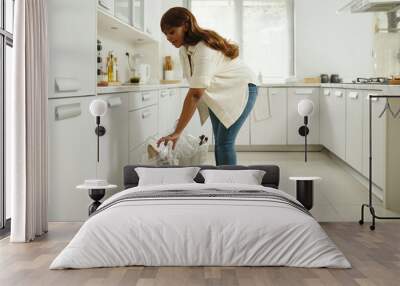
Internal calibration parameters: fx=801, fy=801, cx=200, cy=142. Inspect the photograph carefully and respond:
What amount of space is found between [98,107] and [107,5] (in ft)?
2.63

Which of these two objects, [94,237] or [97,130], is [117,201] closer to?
[94,237]

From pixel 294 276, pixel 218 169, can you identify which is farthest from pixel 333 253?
pixel 218 169

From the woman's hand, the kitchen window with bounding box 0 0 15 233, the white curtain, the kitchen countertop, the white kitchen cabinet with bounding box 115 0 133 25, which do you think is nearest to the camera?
the white curtain

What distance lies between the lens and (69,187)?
5.92 m

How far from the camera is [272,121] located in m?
6.18

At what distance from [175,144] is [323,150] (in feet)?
3.86

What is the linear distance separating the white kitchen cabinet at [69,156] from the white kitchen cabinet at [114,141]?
3.7 inches

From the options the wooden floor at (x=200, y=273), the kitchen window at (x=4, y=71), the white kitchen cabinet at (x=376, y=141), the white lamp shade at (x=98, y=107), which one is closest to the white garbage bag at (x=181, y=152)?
the white lamp shade at (x=98, y=107)

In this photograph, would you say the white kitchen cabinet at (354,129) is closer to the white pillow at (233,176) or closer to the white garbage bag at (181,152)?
the white pillow at (233,176)

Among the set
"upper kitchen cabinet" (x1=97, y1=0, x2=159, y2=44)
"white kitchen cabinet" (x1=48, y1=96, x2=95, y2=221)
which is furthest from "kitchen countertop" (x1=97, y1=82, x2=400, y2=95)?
"upper kitchen cabinet" (x1=97, y1=0, x2=159, y2=44)

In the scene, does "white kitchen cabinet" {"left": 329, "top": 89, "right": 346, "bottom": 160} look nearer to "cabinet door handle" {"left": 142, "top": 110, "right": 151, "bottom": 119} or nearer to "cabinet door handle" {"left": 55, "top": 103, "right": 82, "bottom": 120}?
"cabinet door handle" {"left": 142, "top": 110, "right": 151, "bottom": 119}

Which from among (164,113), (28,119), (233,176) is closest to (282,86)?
(233,176)

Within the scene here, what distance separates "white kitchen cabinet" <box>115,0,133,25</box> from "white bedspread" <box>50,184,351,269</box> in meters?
2.36

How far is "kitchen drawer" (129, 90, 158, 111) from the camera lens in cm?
635
